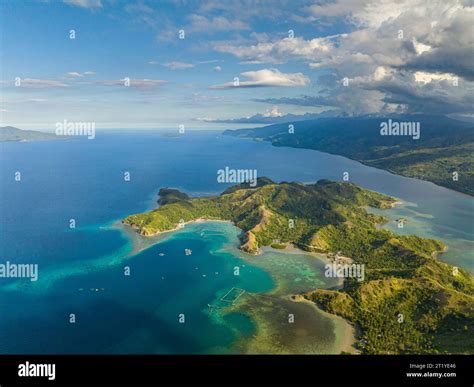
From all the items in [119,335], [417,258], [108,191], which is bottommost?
[119,335]

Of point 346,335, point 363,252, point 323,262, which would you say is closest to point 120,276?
point 323,262

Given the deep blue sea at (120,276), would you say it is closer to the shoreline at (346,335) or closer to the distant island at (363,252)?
the shoreline at (346,335)

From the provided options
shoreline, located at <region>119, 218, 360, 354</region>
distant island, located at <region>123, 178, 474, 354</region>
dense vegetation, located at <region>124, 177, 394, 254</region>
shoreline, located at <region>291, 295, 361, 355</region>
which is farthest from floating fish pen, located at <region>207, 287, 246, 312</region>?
dense vegetation, located at <region>124, 177, 394, 254</region>

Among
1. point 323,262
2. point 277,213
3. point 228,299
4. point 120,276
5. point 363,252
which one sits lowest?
point 228,299

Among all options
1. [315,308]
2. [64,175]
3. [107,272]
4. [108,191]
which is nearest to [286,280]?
[315,308]

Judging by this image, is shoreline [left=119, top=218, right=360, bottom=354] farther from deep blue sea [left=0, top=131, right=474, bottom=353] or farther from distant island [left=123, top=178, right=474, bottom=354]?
deep blue sea [left=0, top=131, right=474, bottom=353]

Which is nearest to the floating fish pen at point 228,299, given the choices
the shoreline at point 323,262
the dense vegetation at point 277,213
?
the shoreline at point 323,262

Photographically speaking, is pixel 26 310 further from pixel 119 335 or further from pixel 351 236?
pixel 351 236

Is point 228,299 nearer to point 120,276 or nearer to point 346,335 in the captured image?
point 346,335
